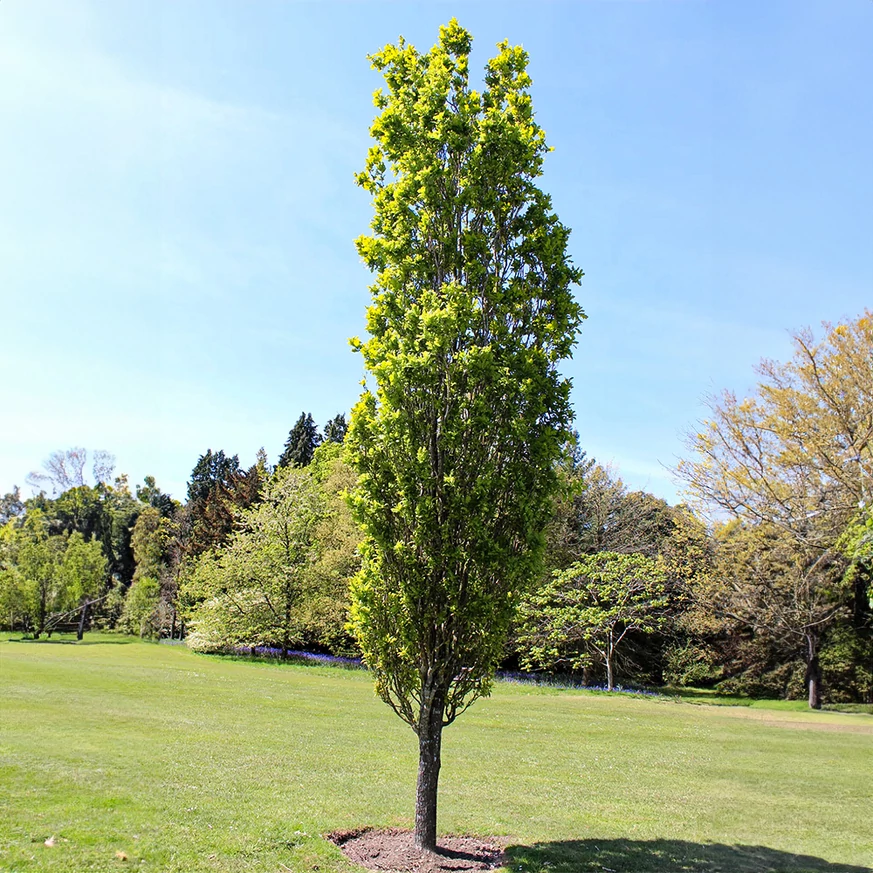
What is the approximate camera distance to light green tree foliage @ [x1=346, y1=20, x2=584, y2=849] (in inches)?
307

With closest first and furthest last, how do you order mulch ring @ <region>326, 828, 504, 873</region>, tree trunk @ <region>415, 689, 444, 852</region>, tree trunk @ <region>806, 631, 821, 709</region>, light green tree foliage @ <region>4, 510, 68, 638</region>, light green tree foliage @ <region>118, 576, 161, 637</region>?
mulch ring @ <region>326, 828, 504, 873</region>, tree trunk @ <region>415, 689, 444, 852</region>, tree trunk @ <region>806, 631, 821, 709</region>, light green tree foliage @ <region>4, 510, 68, 638</region>, light green tree foliage @ <region>118, 576, 161, 637</region>

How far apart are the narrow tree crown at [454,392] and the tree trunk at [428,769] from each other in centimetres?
16

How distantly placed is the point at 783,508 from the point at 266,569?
2498 centimetres

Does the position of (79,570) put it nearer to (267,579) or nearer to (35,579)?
(35,579)

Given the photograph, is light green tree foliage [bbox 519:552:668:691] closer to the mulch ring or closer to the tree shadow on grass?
the tree shadow on grass

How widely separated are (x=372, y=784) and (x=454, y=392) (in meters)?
6.38

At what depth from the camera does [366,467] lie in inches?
320

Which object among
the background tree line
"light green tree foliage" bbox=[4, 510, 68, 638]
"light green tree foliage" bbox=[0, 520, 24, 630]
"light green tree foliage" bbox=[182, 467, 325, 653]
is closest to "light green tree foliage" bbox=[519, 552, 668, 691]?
the background tree line

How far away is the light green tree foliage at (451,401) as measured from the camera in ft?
25.6

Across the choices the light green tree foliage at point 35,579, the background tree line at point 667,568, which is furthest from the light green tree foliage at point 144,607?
the light green tree foliage at point 35,579

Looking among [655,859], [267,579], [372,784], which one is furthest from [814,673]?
[655,859]

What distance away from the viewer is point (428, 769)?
304 inches

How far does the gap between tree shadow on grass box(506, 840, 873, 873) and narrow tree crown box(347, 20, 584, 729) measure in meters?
1.76

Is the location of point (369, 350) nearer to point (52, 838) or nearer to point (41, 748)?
point (52, 838)
